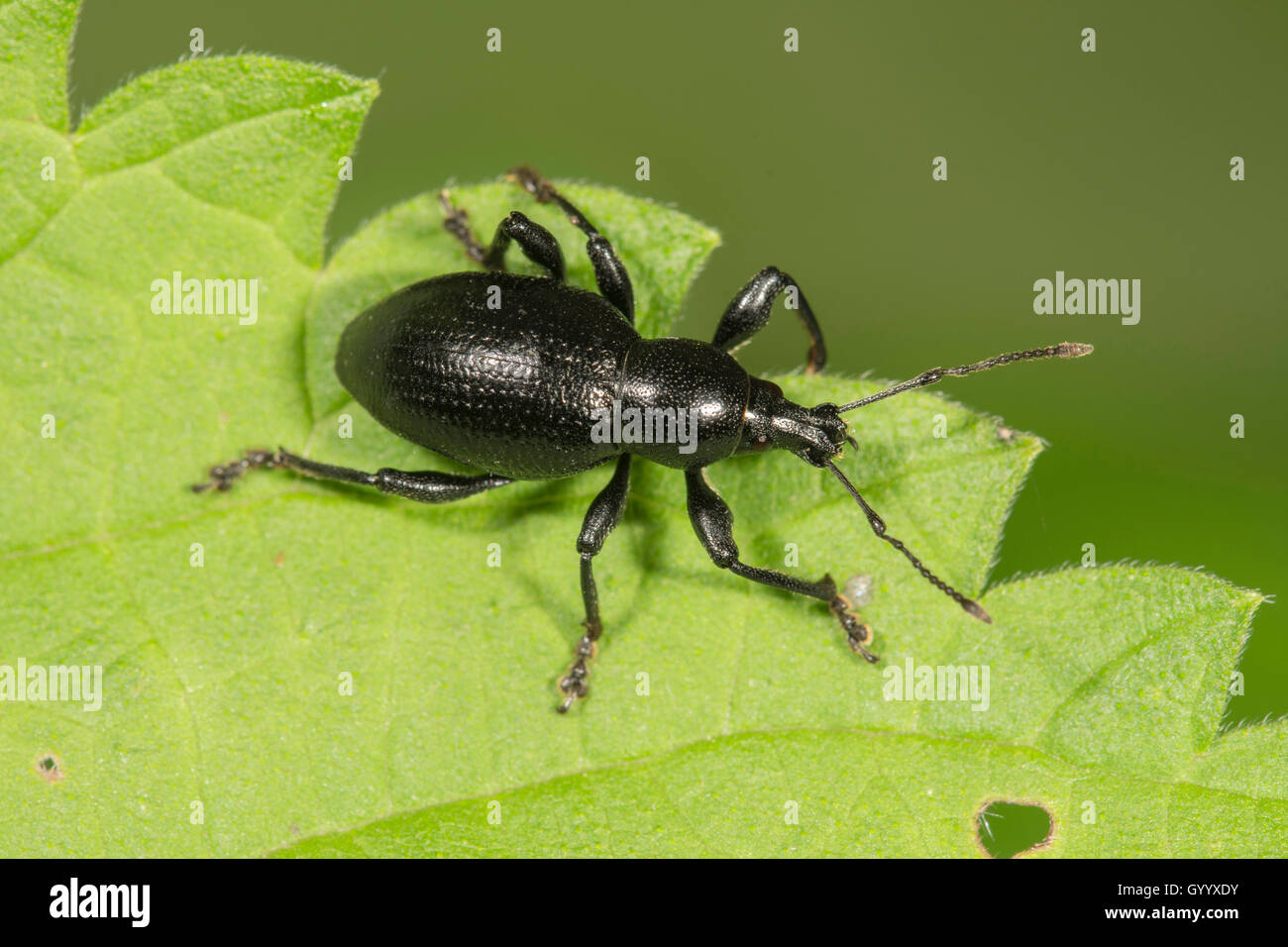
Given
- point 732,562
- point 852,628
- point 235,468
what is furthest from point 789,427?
point 235,468

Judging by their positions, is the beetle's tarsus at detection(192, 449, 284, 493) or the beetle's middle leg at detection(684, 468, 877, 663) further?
the beetle's tarsus at detection(192, 449, 284, 493)

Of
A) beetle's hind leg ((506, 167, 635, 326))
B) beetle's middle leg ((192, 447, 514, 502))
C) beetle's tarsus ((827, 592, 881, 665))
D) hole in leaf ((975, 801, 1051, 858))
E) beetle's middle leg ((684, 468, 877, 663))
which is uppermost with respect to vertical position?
beetle's hind leg ((506, 167, 635, 326))

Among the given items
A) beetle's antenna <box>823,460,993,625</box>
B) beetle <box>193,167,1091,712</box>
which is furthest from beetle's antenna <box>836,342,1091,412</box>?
beetle's antenna <box>823,460,993,625</box>

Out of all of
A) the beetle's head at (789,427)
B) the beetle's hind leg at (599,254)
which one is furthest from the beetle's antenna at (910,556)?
the beetle's hind leg at (599,254)

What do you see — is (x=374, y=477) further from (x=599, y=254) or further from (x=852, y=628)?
(x=852, y=628)

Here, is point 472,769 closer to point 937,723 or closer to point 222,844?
point 222,844

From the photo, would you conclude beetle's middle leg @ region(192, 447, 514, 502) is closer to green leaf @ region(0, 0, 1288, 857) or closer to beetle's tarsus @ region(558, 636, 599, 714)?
green leaf @ region(0, 0, 1288, 857)

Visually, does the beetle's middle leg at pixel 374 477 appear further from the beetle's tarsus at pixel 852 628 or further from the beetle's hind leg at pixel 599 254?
the beetle's tarsus at pixel 852 628
